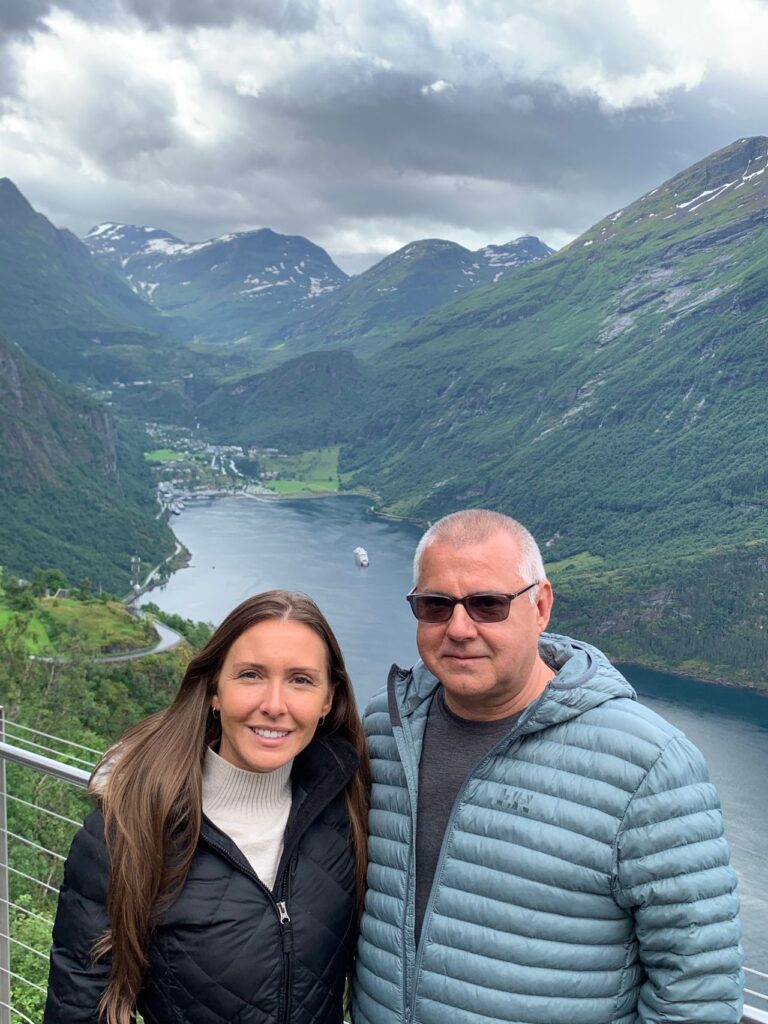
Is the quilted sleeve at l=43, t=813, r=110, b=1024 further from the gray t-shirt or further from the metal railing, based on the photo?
the gray t-shirt

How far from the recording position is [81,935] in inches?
70.7

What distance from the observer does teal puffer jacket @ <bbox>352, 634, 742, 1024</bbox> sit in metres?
1.59

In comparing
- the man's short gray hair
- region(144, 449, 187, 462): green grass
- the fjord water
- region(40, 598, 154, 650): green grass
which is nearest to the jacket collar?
the man's short gray hair

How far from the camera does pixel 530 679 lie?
191cm

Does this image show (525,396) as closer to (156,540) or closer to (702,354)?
(702,354)

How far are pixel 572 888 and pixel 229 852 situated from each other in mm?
690

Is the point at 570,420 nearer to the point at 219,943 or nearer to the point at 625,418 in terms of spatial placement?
the point at 625,418

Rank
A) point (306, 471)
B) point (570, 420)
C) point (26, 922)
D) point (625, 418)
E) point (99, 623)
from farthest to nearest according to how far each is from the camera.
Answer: point (306, 471) < point (570, 420) < point (625, 418) < point (99, 623) < point (26, 922)

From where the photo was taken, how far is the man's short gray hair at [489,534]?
1.90m

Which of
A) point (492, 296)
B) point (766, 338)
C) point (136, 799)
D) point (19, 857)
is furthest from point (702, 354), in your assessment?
point (136, 799)

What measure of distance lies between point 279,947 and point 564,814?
2.09ft

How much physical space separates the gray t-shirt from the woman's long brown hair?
0.52 feet

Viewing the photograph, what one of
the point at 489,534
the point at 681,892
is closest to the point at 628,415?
the point at 489,534

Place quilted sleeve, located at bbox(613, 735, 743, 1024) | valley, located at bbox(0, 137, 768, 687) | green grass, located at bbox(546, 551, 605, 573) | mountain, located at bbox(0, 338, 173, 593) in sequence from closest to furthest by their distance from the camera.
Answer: quilted sleeve, located at bbox(613, 735, 743, 1024), mountain, located at bbox(0, 338, 173, 593), valley, located at bbox(0, 137, 768, 687), green grass, located at bbox(546, 551, 605, 573)
